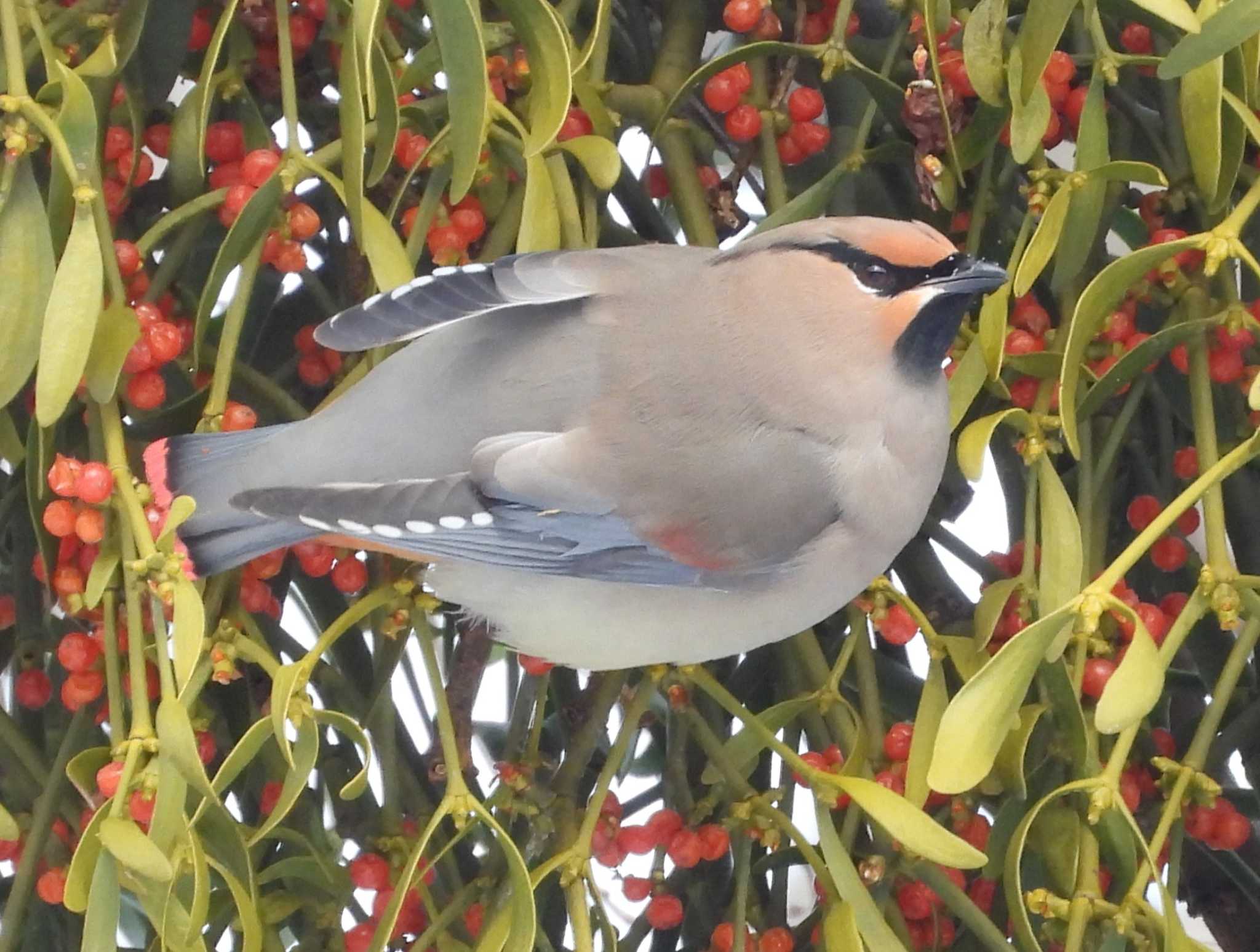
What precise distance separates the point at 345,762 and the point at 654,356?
292 mm

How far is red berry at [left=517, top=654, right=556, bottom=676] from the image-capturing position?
871 millimetres

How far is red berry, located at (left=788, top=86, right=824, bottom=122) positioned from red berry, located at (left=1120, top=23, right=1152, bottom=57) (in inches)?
6.6

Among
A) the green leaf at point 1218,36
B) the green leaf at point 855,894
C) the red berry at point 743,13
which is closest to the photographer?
the green leaf at point 1218,36

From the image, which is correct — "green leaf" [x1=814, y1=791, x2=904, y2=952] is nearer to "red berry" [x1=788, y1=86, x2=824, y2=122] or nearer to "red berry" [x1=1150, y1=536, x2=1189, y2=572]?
"red berry" [x1=1150, y1=536, x2=1189, y2=572]

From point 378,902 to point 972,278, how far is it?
0.44 metres

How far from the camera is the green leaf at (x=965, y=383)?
2.35ft

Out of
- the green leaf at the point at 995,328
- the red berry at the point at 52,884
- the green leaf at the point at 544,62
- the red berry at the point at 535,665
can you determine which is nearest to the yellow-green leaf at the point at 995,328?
the green leaf at the point at 995,328

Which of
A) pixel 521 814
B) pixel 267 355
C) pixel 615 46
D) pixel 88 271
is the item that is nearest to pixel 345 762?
pixel 521 814

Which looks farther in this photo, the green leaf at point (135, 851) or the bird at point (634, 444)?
the bird at point (634, 444)

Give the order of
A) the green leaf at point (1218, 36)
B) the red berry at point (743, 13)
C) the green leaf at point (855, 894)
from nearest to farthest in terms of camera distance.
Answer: the green leaf at point (1218, 36) → the green leaf at point (855, 894) → the red berry at point (743, 13)

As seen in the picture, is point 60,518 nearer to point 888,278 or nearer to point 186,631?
point 186,631

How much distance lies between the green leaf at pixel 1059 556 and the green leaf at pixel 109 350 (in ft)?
1.37

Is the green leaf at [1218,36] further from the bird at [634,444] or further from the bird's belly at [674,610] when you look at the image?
the bird's belly at [674,610]

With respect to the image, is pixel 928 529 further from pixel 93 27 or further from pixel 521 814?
pixel 93 27
